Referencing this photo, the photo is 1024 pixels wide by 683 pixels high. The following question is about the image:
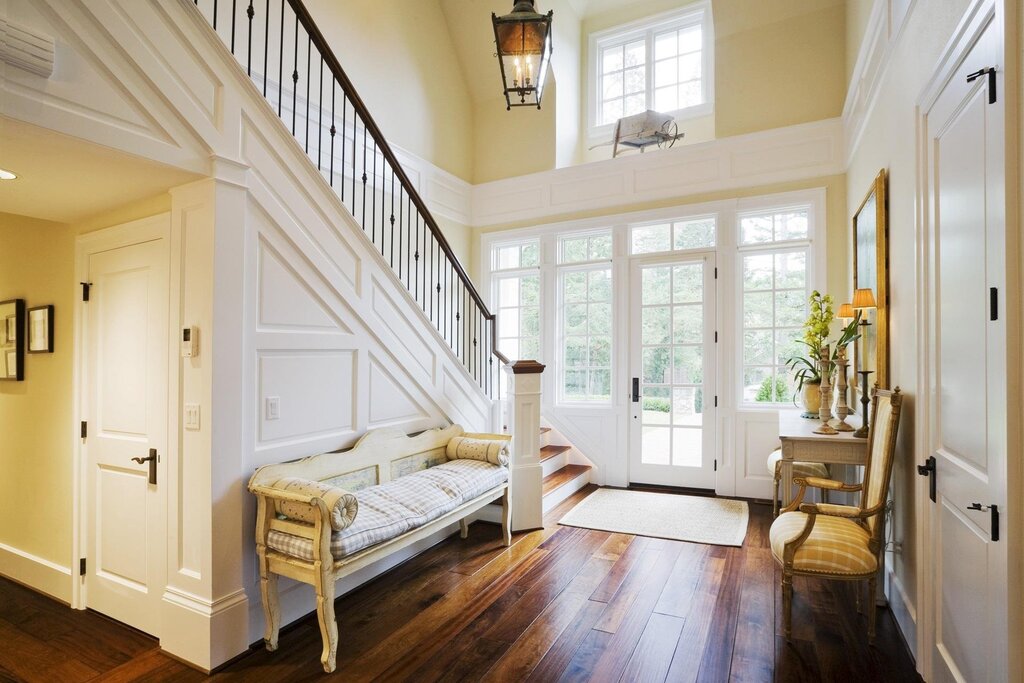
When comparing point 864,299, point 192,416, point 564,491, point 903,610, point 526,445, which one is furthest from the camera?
point 564,491

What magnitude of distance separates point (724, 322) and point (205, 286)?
434cm

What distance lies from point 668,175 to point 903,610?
13.4 ft

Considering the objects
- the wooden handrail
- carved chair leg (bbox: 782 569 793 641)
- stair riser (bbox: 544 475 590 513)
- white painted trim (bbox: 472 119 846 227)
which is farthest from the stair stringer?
white painted trim (bbox: 472 119 846 227)

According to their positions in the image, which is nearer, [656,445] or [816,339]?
[816,339]

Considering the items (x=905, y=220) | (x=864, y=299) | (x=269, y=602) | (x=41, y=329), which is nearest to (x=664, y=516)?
(x=864, y=299)

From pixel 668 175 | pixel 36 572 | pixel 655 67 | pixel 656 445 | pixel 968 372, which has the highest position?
pixel 655 67

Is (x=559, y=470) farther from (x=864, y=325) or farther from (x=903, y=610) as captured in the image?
(x=903, y=610)

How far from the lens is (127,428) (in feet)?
9.51

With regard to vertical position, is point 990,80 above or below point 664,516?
above

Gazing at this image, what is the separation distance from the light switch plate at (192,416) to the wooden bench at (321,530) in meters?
0.37

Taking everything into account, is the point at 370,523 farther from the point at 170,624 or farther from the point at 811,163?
the point at 811,163

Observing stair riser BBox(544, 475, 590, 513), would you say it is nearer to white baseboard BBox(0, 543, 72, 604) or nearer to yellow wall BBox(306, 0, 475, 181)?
white baseboard BBox(0, 543, 72, 604)

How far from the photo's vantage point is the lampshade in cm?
329

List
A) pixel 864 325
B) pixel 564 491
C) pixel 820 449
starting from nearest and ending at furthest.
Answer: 1. pixel 820 449
2. pixel 864 325
3. pixel 564 491
